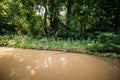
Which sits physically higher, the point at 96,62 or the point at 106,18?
the point at 106,18

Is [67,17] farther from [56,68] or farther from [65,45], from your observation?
[56,68]

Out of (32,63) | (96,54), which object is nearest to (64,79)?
(32,63)

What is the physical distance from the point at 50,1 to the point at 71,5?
1.51 meters

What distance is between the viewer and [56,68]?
7.09 metres

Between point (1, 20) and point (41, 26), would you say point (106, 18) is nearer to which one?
point (41, 26)

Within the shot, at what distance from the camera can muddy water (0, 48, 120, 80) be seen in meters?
6.09

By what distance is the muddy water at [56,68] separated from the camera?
6.09 meters

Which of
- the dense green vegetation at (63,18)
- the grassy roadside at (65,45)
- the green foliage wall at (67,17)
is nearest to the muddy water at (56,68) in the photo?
the grassy roadside at (65,45)

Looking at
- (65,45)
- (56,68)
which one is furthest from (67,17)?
(56,68)

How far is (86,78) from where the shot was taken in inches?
238

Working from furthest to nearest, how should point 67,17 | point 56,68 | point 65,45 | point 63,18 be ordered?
point 63,18 < point 67,17 < point 65,45 < point 56,68

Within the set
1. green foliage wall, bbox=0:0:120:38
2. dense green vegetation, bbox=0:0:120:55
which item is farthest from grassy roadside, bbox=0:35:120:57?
green foliage wall, bbox=0:0:120:38

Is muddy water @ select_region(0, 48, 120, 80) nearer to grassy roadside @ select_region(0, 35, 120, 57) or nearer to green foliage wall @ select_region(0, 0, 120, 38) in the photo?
grassy roadside @ select_region(0, 35, 120, 57)

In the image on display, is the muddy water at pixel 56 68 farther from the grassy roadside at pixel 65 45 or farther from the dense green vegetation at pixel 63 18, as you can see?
the dense green vegetation at pixel 63 18
